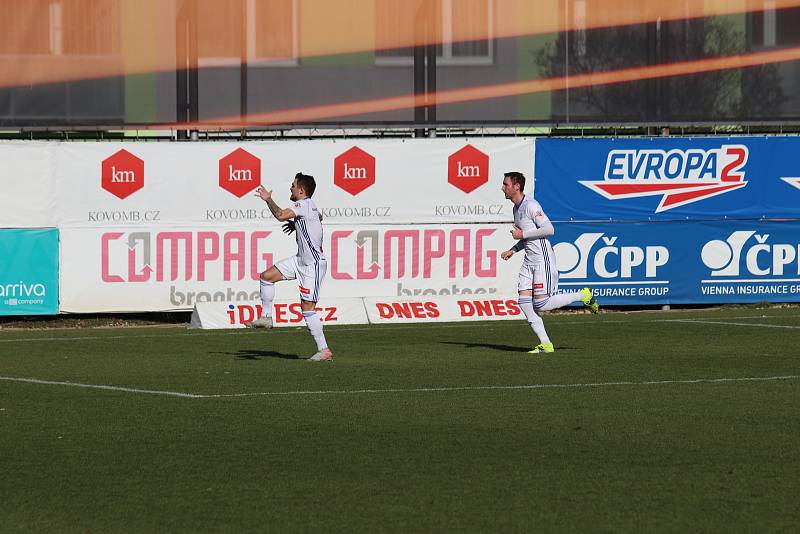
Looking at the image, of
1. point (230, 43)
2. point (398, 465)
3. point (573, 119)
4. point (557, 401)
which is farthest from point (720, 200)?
point (398, 465)

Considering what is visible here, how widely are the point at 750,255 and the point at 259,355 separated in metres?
10.1

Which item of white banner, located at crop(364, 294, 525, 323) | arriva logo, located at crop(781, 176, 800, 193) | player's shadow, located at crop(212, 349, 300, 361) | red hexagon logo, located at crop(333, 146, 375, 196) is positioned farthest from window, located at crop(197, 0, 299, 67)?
player's shadow, located at crop(212, 349, 300, 361)

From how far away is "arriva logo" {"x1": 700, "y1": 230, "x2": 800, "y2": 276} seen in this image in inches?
938

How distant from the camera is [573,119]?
25.2 metres

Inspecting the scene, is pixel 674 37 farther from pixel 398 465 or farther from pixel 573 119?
pixel 398 465

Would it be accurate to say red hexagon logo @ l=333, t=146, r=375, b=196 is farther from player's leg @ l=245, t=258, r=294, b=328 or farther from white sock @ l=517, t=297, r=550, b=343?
white sock @ l=517, t=297, r=550, b=343

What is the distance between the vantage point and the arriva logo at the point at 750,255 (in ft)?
78.1

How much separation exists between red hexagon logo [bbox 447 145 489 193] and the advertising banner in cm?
2

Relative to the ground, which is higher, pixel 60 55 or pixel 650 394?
pixel 60 55

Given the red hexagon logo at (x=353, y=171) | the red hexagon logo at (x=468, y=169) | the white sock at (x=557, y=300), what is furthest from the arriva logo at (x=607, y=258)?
the white sock at (x=557, y=300)

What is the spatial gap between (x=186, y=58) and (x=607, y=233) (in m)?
7.31

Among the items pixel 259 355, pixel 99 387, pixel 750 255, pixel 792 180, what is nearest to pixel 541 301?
pixel 259 355

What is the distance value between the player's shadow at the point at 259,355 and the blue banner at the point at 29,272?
18.1 ft

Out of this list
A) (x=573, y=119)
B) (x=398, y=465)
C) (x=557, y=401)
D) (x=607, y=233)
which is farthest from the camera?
(x=573, y=119)
